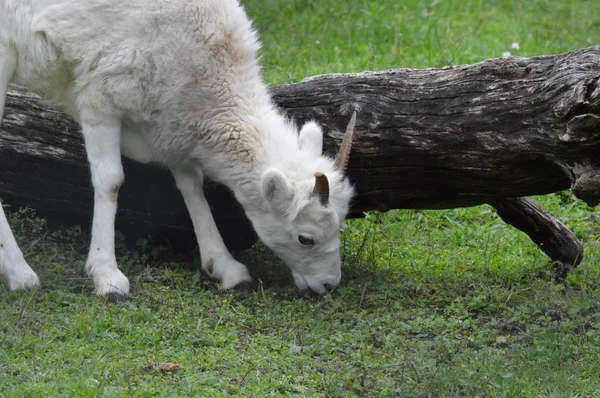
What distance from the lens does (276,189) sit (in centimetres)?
638

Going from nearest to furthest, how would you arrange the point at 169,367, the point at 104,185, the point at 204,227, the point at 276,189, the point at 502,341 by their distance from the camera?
1. the point at 169,367
2. the point at 502,341
3. the point at 276,189
4. the point at 104,185
5. the point at 204,227

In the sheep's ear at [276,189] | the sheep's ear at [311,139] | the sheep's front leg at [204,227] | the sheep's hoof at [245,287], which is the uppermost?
the sheep's ear at [311,139]

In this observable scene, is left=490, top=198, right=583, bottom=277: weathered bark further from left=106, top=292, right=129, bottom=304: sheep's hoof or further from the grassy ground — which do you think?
→ left=106, top=292, right=129, bottom=304: sheep's hoof

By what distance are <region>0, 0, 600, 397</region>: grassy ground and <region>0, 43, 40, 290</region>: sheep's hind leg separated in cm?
15

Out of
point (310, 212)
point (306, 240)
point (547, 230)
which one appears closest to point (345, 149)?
point (310, 212)

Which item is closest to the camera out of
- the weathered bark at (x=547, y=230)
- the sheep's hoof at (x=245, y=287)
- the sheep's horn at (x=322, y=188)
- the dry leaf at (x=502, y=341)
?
the dry leaf at (x=502, y=341)

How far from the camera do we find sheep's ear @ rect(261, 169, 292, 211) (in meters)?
6.26

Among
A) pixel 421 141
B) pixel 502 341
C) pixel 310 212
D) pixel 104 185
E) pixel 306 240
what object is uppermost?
pixel 421 141

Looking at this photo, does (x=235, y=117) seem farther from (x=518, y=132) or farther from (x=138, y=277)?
(x=518, y=132)

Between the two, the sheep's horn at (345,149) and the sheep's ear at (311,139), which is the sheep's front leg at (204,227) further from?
the sheep's horn at (345,149)

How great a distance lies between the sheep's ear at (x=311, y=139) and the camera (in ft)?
21.5

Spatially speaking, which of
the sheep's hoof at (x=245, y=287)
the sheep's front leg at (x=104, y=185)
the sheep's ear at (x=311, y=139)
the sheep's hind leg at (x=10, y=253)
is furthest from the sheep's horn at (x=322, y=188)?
the sheep's hind leg at (x=10, y=253)

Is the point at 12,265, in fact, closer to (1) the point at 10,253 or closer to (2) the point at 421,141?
(1) the point at 10,253

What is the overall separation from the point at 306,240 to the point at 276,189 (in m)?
0.46
